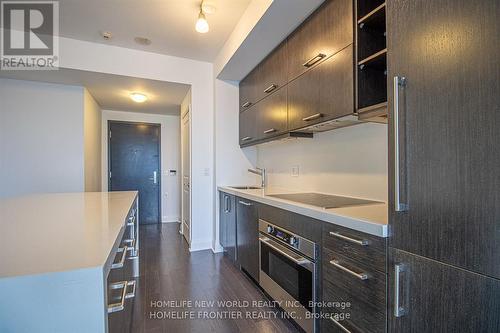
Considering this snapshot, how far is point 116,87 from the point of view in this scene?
3.52m

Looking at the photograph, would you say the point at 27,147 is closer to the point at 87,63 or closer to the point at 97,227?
the point at 87,63

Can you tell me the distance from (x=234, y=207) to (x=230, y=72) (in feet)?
5.44

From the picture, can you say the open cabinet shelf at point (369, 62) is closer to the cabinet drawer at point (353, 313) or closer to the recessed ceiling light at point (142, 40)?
the cabinet drawer at point (353, 313)

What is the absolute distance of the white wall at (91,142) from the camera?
363cm

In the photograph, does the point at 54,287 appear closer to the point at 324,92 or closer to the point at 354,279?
the point at 354,279

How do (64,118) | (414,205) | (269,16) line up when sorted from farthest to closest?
(64,118)
(269,16)
(414,205)

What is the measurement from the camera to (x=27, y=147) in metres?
3.31

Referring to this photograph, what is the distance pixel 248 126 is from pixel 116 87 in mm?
1990

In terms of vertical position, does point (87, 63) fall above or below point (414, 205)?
above

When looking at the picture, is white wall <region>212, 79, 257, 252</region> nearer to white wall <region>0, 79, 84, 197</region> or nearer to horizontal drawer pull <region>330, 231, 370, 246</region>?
white wall <region>0, 79, 84, 197</region>

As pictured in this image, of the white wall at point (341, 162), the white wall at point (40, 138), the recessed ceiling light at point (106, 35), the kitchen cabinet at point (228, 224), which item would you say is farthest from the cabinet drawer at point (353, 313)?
the white wall at point (40, 138)

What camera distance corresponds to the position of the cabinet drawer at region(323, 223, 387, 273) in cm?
109

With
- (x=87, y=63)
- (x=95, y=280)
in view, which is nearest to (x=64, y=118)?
(x=87, y=63)

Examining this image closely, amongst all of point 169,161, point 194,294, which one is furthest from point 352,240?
point 169,161
